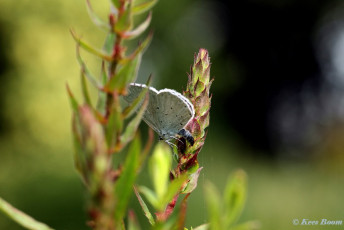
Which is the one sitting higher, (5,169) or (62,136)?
(62,136)

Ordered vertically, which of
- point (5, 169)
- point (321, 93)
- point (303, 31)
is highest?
point (303, 31)

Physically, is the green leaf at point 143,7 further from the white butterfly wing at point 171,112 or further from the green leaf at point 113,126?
the white butterfly wing at point 171,112

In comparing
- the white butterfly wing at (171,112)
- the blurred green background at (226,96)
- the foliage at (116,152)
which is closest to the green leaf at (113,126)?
the foliage at (116,152)

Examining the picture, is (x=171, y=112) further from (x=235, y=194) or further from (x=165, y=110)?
(x=235, y=194)

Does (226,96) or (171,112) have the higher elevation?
(226,96)

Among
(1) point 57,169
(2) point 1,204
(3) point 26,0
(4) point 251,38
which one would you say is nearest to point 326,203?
(1) point 57,169

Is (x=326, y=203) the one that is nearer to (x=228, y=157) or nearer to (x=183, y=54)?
(x=228, y=157)

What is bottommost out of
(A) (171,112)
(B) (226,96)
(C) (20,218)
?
(C) (20,218)

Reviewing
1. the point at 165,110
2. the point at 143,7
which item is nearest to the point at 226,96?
A: the point at 165,110
